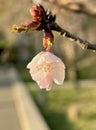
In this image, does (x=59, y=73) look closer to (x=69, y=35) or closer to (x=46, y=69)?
(x=46, y=69)

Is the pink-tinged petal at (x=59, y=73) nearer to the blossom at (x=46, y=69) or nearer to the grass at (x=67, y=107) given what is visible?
the blossom at (x=46, y=69)

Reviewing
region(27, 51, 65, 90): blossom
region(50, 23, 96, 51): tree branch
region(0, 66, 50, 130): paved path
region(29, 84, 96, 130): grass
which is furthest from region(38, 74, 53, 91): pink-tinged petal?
region(29, 84, 96, 130): grass

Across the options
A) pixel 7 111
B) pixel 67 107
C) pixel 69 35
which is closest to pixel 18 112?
pixel 7 111

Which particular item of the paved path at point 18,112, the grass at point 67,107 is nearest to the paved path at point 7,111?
the paved path at point 18,112

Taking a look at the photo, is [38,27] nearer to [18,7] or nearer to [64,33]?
[64,33]

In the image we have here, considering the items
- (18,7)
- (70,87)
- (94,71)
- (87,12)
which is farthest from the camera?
(94,71)

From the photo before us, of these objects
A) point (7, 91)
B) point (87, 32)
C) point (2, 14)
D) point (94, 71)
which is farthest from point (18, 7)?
point (94, 71)
